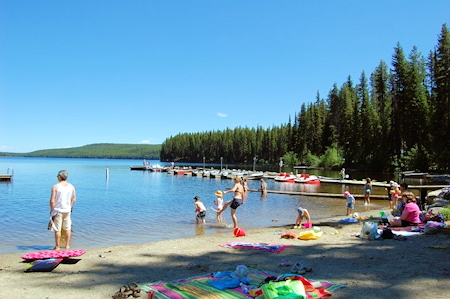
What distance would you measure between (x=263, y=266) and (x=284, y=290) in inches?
95.4

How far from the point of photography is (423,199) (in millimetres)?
18359

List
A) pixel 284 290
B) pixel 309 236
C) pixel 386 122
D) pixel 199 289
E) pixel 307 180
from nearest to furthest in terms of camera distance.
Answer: pixel 284 290 < pixel 199 289 < pixel 309 236 < pixel 307 180 < pixel 386 122

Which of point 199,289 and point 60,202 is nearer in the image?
point 199,289

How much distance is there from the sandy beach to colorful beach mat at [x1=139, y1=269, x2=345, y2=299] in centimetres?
30

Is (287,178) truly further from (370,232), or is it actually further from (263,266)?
(263,266)

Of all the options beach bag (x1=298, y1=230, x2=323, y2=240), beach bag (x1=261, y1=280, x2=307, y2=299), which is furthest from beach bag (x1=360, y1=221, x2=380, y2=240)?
beach bag (x1=261, y1=280, x2=307, y2=299)

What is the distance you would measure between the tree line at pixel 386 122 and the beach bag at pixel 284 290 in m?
46.1

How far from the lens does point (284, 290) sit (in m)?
5.05

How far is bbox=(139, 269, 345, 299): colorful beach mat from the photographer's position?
5.36m

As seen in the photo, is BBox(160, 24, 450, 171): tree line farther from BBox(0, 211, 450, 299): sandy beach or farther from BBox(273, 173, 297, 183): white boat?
BBox(0, 211, 450, 299): sandy beach

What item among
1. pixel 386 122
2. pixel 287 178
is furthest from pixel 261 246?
pixel 386 122

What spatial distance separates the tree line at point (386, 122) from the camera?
48500mm

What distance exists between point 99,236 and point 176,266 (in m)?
6.96

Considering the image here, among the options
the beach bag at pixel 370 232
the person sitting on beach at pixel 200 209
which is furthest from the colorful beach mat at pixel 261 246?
the person sitting on beach at pixel 200 209
